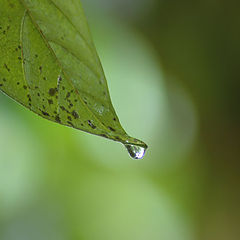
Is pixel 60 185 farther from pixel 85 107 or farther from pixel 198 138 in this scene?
pixel 85 107

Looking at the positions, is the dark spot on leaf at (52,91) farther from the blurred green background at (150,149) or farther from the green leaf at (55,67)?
the blurred green background at (150,149)

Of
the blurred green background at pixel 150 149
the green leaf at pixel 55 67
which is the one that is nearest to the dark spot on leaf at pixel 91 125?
the green leaf at pixel 55 67

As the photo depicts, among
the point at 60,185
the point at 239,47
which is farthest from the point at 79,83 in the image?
the point at 239,47

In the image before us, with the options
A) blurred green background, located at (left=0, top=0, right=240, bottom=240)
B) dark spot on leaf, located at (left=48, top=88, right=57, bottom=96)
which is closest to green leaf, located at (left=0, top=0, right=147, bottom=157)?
dark spot on leaf, located at (left=48, top=88, right=57, bottom=96)

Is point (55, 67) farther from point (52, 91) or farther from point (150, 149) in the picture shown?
point (150, 149)

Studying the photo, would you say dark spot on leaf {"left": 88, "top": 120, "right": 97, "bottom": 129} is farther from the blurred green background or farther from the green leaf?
the blurred green background

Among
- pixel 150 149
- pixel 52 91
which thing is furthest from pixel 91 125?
pixel 150 149
